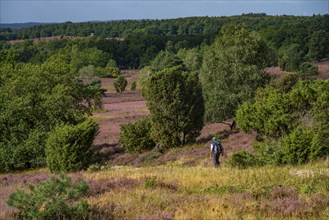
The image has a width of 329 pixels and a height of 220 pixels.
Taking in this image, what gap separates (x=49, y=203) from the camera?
8.15 m

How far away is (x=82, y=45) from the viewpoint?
182125 millimetres

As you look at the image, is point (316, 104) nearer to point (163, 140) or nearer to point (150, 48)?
point (163, 140)

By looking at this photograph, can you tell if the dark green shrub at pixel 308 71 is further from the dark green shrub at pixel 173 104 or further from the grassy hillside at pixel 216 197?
the grassy hillside at pixel 216 197

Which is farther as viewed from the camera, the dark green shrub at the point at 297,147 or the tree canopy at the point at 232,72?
the tree canopy at the point at 232,72

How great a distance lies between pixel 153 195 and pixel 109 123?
46.9 meters

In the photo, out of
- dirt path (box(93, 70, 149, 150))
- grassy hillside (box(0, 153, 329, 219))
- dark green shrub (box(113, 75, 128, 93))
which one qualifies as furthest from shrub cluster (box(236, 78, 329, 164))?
dark green shrub (box(113, 75, 128, 93))

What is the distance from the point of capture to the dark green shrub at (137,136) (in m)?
37.0

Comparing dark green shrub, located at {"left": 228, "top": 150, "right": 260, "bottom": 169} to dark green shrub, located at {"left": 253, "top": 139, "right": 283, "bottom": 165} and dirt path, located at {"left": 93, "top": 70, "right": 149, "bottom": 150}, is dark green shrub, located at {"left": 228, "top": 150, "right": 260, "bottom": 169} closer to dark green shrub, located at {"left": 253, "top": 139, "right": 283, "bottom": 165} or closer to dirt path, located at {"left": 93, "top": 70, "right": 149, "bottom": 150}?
dark green shrub, located at {"left": 253, "top": 139, "right": 283, "bottom": 165}

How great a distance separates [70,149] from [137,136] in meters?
11.2

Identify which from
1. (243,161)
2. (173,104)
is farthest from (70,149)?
(243,161)

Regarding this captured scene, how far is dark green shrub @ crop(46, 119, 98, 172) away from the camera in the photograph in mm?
26608

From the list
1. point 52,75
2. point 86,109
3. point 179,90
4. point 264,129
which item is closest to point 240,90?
point 179,90

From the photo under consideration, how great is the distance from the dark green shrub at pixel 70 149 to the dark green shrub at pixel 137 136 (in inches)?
379

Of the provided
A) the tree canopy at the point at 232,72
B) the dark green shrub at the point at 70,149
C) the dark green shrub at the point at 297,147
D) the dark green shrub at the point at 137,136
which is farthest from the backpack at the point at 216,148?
the tree canopy at the point at 232,72
